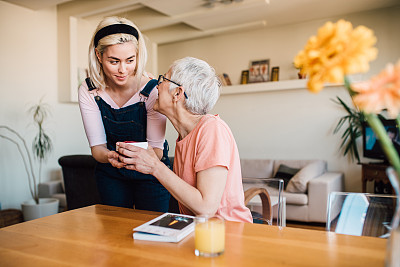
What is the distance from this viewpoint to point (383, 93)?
1.79 ft

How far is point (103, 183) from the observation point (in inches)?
69.5

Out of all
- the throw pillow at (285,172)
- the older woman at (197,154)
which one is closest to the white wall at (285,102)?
the throw pillow at (285,172)

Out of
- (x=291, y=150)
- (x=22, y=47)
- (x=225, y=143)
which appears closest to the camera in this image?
(x=225, y=143)

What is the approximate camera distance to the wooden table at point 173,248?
0.88 meters

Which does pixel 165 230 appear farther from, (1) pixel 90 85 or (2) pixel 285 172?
(2) pixel 285 172

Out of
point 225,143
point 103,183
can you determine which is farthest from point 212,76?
point 103,183

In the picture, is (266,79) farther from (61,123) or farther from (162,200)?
(162,200)

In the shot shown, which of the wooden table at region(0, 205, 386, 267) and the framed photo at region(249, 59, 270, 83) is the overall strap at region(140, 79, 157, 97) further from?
the framed photo at region(249, 59, 270, 83)

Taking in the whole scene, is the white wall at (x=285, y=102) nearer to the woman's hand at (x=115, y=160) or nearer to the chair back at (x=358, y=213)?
the chair back at (x=358, y=213)

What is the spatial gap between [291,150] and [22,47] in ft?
13.3

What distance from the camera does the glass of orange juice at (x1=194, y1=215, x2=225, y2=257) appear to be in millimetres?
896

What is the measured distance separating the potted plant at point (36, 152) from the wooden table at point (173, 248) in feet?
10.4

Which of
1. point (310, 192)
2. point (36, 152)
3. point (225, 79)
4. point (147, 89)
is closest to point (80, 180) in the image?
point (36, 152)

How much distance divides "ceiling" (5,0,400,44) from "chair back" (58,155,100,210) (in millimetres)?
2104
